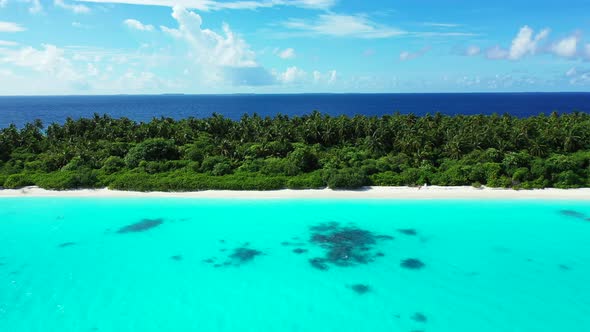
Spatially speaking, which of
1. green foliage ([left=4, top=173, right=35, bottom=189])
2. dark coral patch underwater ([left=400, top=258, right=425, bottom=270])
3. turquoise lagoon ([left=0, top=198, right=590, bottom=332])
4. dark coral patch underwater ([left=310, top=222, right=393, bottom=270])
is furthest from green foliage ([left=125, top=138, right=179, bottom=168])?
dark coral patch underwater ([left=400, top=258, right=425, bottom=270])

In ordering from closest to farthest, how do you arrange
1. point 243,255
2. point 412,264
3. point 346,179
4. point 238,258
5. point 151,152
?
point 412,264
point 238,258
point 243,255
point 346,179
point 151,152

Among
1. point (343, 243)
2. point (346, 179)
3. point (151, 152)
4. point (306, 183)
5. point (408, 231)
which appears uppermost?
point (151, 152)

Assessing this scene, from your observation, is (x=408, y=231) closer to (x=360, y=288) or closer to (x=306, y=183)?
(x=360, y=288)

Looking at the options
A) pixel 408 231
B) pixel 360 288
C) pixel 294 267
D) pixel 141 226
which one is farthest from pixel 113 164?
pixel 360 288

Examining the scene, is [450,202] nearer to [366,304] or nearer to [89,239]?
[366,304]

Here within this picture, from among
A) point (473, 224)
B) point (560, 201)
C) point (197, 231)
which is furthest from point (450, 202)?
point (197, 231)

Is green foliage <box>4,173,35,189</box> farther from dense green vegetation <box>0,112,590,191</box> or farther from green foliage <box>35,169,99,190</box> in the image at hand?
green foliage <box>35,169,99,190</box>
